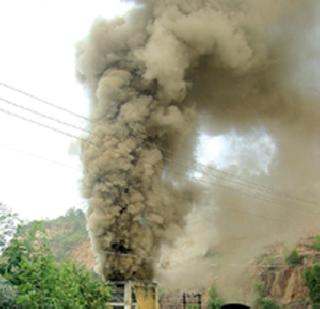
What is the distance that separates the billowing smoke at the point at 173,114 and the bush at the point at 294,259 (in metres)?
22.8

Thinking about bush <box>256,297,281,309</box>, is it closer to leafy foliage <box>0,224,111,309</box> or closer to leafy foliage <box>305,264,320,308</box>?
leafy foliage <box>305,264,320,308</box>

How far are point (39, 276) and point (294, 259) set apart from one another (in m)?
36.1

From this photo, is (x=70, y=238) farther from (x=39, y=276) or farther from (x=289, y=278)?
(x=39, y=276)

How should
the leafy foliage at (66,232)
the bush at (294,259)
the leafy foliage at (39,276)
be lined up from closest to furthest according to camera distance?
the leafy foliage at (39,276) < the bush at (294,259) < the leafy foliage at (66,232)

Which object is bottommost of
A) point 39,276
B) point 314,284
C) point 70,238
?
point 39,276

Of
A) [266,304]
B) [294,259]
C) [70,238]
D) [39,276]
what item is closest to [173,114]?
[39,276]

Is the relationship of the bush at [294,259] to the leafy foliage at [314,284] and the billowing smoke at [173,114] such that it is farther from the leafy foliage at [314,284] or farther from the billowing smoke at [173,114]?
the billowing smoke at [173,114]

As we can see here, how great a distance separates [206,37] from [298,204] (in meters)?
10.8

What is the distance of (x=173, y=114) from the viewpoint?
58.3 feet

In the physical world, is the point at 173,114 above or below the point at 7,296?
above

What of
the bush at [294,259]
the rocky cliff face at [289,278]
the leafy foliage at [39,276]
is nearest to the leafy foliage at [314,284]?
the rocky cliff face at [289,278]

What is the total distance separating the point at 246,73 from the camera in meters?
19.8

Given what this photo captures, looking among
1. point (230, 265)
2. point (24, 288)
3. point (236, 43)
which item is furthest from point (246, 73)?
point (230, 265)

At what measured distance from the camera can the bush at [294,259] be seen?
145 ft
